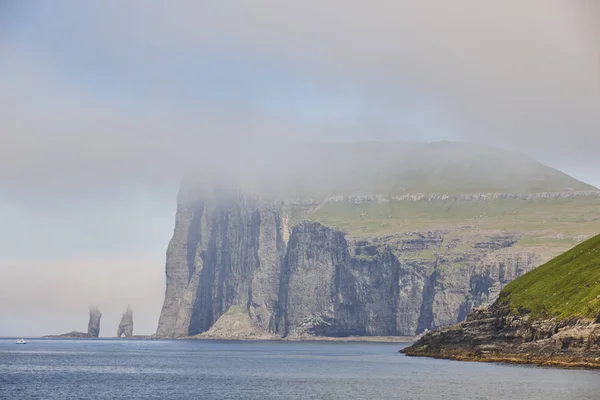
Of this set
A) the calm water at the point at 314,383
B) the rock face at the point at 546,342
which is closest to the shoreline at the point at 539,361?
the rock face at the point at 546,342

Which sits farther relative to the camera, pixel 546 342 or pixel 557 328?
pixel 546 342

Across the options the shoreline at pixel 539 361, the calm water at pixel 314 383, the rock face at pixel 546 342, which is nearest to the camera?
the calm water at pixel 314 383

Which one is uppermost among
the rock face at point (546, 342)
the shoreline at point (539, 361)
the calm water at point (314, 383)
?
the rock face at point (546, 342)

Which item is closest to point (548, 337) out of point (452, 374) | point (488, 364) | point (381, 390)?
point (488, 364)

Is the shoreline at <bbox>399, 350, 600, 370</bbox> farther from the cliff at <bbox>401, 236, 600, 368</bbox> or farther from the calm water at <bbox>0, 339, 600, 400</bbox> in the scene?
the calm water at <bbox>0, 339, 600, 400</bbox>

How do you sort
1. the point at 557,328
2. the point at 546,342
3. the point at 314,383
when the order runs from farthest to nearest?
the point at 546,342, the point at 557,328, the point at 314,383

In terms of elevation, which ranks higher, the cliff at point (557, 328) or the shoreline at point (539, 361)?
the cliff at point (557, 328)

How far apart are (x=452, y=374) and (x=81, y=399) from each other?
67.2 metres

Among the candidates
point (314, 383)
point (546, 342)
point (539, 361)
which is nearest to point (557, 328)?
point (546, 342)

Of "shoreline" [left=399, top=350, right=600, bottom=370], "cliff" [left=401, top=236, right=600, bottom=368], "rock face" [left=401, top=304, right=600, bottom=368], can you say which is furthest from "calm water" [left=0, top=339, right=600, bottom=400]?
"cliff" [left=401, top=236, right=600, bottom=368]

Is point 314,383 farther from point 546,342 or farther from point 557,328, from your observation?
point 557,328

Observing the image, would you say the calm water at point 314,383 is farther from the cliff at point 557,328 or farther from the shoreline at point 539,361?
the cliff at point 557,328

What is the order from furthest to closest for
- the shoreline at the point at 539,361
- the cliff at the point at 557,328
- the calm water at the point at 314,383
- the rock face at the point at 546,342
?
1. the cliff at the point at 557,328
2. the rock face at the point at 546,342
3. the shoreline at the point at 539,361
4. the calm water at the point at 314,383

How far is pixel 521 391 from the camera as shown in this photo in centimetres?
12088
